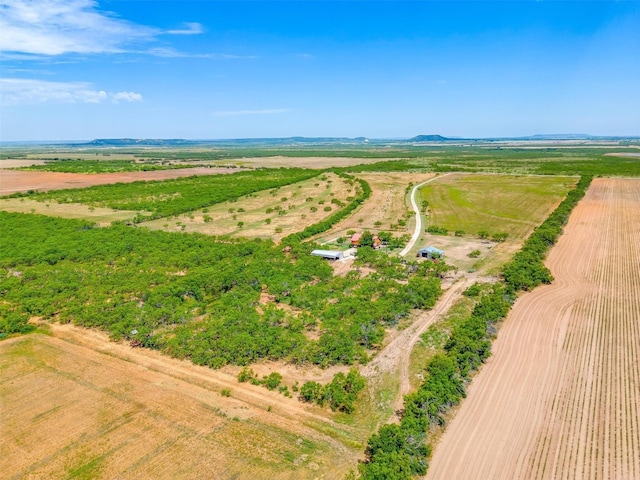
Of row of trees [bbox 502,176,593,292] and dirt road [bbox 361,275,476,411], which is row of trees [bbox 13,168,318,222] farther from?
row of trees [bbox 502,176,593,292]

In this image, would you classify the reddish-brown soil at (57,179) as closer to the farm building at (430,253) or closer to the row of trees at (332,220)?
the row of trees at (332,220)

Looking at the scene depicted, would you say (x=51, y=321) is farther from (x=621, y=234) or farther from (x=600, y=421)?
(x=621, y=234)

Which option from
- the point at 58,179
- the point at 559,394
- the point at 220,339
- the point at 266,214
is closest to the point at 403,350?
the point at 559,394

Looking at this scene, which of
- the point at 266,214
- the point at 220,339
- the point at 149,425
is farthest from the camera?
the point at 266,214

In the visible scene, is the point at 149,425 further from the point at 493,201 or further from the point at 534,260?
the point at 493,201

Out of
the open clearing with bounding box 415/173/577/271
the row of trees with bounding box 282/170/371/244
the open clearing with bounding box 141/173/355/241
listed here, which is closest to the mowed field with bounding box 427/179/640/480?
the open clearing with bounding box 415/173/577/271
